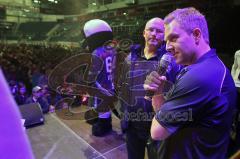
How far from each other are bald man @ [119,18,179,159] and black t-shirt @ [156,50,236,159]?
32.6 inches

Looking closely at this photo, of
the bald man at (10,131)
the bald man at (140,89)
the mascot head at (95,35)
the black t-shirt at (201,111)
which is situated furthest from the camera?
the mascot head at (95,35)

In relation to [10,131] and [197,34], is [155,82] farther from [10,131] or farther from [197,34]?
[10,131]

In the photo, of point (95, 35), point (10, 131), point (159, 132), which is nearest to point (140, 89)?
point (159, 132)

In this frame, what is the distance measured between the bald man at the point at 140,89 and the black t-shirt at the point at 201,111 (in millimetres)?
829

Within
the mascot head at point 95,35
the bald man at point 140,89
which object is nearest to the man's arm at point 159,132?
the bald man at point 140,89

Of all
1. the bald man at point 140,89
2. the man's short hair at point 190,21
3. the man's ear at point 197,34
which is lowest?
the bald man at point 140,89

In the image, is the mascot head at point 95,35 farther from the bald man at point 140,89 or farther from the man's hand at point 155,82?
the man's hand at point 155,82

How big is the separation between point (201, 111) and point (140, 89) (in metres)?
0.91

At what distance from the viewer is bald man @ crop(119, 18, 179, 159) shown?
70.5 inches

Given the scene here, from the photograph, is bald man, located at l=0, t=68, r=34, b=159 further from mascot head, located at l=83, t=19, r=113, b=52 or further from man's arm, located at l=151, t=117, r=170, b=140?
mascot head, located at l=83, t=19, r=113, b=52

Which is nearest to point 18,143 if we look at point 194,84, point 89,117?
point 194,84

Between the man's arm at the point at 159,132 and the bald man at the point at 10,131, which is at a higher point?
the bald man at the point at 10,131

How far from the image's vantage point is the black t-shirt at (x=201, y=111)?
0.87 metres

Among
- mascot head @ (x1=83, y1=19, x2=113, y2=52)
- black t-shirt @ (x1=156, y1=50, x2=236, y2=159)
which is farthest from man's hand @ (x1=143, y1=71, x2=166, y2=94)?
mascot head @ (x1=83, y1=19, x2=113, y2=52)
